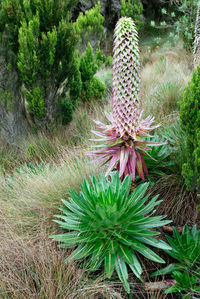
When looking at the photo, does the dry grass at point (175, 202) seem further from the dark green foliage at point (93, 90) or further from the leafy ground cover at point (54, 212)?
the dark green foliage at point (93, 90)

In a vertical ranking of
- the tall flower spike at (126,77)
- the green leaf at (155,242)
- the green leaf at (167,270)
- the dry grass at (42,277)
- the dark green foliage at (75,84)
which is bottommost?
the green leaf at (167,270)

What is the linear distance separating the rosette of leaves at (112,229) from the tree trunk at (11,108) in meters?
2.81

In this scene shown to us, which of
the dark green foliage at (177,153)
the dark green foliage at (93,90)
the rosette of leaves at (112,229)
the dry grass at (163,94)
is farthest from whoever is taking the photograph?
the dark green foliage at (93,90)

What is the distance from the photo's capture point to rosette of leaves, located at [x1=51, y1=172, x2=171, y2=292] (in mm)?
1798

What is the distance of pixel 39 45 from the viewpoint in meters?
4.12

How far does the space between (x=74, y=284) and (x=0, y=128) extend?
3.25 meters

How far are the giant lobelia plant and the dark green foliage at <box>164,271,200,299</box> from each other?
0.73 metres

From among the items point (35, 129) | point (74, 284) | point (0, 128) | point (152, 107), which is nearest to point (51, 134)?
point (35, 129)

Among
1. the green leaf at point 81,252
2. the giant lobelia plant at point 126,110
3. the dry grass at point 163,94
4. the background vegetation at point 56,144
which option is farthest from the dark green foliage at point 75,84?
the green leaf at point 81,252

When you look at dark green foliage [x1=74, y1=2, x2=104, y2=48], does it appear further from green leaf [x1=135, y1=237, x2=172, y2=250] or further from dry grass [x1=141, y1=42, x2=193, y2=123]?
green leaf [x1=135, y1=237, x2=172, y2=250]

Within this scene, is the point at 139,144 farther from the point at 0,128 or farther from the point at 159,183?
the point at 0,128

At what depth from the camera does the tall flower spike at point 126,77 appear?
1.93 m

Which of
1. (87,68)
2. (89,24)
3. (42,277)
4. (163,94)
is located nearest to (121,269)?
(42,277)

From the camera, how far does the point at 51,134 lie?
448 centimetres
